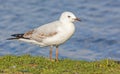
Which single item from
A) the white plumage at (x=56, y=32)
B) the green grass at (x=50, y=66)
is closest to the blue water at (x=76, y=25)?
the white plumage at (x=56, y=32)

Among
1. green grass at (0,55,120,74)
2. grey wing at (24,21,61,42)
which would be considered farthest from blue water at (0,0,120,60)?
green grass at (0,55,120,74)

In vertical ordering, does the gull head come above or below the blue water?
below

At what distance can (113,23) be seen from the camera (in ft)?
→ 91.2

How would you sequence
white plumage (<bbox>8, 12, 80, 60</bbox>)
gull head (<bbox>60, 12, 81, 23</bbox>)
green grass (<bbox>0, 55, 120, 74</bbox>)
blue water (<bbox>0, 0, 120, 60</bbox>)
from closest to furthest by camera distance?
green grass (<bbox>0, 55, 120, 74</bbox>) < white plumage (<bbox>8, 12, 80, 60</bbox>) < gull head (<bbox>60, 12, 81, 23</bbox>) < blue water (<bbox>0, 0, 120, 60</bbox>)

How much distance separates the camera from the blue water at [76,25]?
23355mm

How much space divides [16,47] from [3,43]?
85 cm

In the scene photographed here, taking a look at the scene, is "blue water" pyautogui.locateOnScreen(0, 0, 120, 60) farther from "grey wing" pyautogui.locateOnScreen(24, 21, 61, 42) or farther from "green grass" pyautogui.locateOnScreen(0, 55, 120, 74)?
"green grass" pyautogui.locateOnScreen(0, 55, 120, 74)

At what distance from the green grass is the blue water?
643 centimetres

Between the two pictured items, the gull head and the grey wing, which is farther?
the gull head

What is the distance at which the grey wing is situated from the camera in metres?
15.5

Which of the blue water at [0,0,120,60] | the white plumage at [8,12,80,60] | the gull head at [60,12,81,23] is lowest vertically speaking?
the white plumage at [8,12,80,60]

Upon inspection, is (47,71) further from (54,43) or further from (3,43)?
(3,43)

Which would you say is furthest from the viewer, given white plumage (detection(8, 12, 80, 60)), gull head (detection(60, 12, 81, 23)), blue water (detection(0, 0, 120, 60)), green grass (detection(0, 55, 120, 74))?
blue water (detection(0, 0, 120, 60))

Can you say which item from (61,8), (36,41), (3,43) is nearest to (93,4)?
(61,8)
